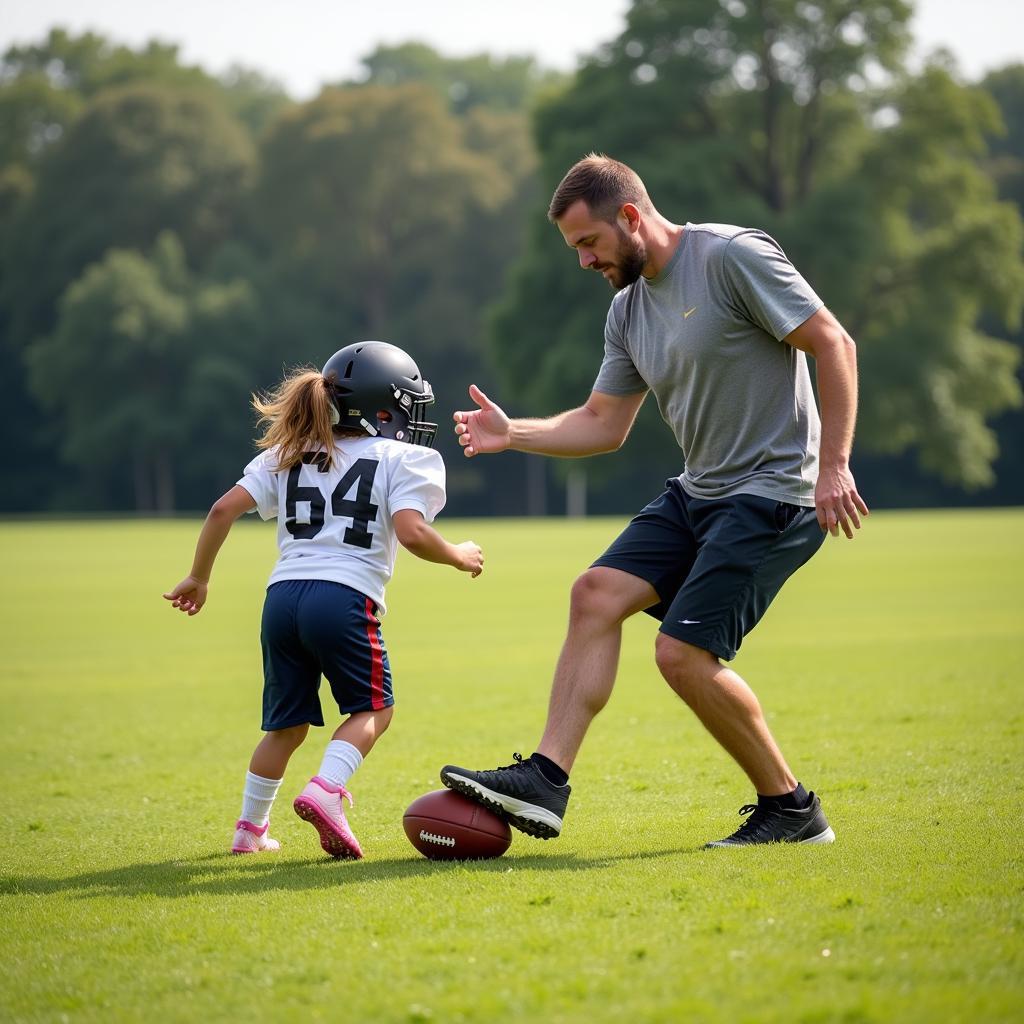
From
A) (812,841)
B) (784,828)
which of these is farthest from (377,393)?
(812,841)

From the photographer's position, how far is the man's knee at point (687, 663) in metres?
5.74

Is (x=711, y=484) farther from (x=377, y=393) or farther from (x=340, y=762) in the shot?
(x=340, y=762)

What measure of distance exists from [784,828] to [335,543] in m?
2.00

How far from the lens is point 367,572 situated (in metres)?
5.93

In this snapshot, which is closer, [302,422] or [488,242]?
[302,422]

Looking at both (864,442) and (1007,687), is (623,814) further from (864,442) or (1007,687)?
(864,442)

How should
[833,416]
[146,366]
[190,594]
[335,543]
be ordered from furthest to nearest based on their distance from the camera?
1. [146,366]
2. [190,594]
3. [335,543]
4. [833,416]

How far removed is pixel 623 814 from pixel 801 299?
7.38ft

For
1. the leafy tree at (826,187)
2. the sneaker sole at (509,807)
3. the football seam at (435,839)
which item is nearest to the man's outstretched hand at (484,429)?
the sneaker sole at (509,807)

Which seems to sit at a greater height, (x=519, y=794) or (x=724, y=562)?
(x=724, y=562)

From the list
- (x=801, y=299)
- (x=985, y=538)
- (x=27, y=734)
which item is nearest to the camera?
(x=801, y=299)

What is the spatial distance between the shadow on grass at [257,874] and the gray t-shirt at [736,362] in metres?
1.46

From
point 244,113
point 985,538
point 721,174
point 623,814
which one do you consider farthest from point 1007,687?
point 244,113

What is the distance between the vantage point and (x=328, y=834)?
221 inches
